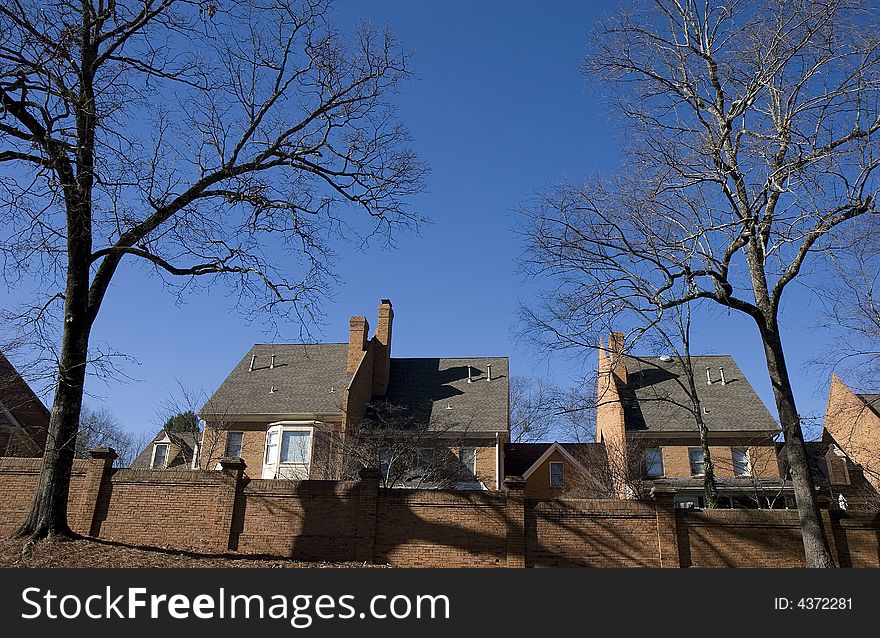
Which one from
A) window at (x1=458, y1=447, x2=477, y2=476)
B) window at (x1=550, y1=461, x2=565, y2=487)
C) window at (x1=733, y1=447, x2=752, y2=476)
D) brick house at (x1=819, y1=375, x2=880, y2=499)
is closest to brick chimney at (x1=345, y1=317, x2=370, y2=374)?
window at (x1=458, y1=447, x2=477, y2=476)

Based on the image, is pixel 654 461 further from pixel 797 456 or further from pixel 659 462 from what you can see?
pixel 797 456

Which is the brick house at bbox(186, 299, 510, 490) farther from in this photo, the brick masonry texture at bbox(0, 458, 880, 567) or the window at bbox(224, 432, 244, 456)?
the brick masonry texture at bbox(0, 458, 880, 567)

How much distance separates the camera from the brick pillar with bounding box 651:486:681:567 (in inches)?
598

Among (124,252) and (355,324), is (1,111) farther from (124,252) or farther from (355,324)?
(355,324)

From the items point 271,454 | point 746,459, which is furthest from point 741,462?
point 271,454

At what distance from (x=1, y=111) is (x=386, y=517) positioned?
404 inches

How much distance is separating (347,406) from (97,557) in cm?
1907

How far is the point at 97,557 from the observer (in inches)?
447

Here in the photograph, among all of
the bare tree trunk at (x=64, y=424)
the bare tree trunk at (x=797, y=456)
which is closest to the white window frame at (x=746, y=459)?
the bare tree trunk at (x=797, y=456)

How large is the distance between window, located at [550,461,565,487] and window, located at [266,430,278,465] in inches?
502

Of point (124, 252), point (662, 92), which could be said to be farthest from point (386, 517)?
point (662, 92)

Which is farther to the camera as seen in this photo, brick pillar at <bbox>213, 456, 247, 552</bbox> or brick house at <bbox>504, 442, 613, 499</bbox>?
brick house at <bbox>504, 442, 613, 499</bbox>

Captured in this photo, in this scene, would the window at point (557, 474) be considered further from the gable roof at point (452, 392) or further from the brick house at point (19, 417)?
the brick house at point (19, 417)

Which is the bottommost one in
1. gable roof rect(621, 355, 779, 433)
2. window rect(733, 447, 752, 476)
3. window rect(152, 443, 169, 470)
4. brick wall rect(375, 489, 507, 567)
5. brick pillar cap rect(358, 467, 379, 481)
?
brick wall rect(375, 489, 507, 567)
